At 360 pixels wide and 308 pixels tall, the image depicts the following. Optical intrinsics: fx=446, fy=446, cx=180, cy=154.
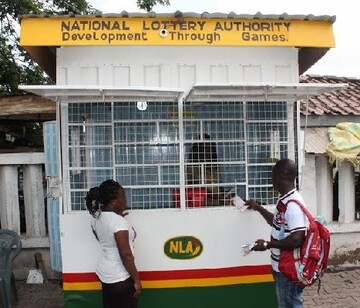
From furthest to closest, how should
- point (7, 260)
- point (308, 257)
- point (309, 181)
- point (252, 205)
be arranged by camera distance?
1. point (309, 181)
2. point (7, 260)
3. point (252, 205)
4. point (308, 257)

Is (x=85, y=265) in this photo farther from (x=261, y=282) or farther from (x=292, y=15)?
(x=292, y=15)

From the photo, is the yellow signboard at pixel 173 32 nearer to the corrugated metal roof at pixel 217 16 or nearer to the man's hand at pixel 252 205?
the corrugated metal roof at pixel 217 16

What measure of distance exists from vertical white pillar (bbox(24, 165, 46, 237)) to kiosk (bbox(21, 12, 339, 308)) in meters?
2.15

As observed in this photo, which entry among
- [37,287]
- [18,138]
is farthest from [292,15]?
[18,138]

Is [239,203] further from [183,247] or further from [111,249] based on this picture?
[111,249]

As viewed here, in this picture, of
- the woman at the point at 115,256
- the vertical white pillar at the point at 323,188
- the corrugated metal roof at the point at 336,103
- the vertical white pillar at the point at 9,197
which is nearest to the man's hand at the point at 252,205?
the woman at the point at 115,256

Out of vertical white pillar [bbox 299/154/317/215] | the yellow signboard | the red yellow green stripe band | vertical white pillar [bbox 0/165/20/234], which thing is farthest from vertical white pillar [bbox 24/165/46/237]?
vertical white pillar [bbox 299/154/317/215]

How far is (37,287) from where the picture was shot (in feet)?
19.7

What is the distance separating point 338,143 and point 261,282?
3.16 m

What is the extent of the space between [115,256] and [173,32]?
1926 mm

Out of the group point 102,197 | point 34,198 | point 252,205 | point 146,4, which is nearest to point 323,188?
point 252,205

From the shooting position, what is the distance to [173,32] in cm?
383

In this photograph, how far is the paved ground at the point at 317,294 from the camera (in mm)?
5375

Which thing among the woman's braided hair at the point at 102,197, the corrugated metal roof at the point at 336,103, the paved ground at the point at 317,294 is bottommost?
the paved ground at the point at 317,294
